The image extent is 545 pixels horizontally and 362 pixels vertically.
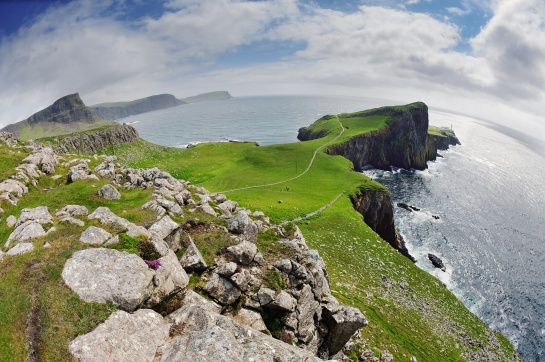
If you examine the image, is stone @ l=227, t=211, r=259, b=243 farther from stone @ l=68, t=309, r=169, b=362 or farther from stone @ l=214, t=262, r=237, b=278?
stone @ l=68, t=309, r=169, b=362

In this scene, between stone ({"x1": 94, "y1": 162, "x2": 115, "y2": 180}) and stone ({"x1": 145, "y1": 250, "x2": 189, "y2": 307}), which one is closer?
stone ({"x1": 145, "y1": 250, "x2": 189, "y2": 307})

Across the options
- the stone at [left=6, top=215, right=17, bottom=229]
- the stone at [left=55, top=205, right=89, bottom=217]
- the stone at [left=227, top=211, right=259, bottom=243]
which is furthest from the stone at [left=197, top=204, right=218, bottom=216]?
the stone at [left=6, top=215, right=17, bottom=229]

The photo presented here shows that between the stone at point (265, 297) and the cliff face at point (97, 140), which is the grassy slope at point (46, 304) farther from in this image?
the cliff face at point (97, 140)

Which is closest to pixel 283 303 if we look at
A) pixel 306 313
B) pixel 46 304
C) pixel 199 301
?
pixel 306 313

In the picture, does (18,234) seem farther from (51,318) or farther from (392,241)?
(392,241)

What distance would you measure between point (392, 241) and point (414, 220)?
20.6m

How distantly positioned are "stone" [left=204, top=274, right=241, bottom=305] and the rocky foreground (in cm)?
7

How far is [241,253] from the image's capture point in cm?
2386

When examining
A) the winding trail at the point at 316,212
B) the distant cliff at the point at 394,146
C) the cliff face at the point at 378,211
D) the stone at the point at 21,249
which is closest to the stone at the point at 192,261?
the stone at the point at 21,249

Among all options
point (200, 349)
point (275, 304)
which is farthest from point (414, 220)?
point (200, 349)

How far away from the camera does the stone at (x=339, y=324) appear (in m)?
24.3

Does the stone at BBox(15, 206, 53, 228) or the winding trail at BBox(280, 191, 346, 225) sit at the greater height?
the stone at BBox(15, 206, 53, 228)

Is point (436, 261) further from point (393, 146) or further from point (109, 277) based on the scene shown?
point (393, 146)

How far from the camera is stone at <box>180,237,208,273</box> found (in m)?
21.5
